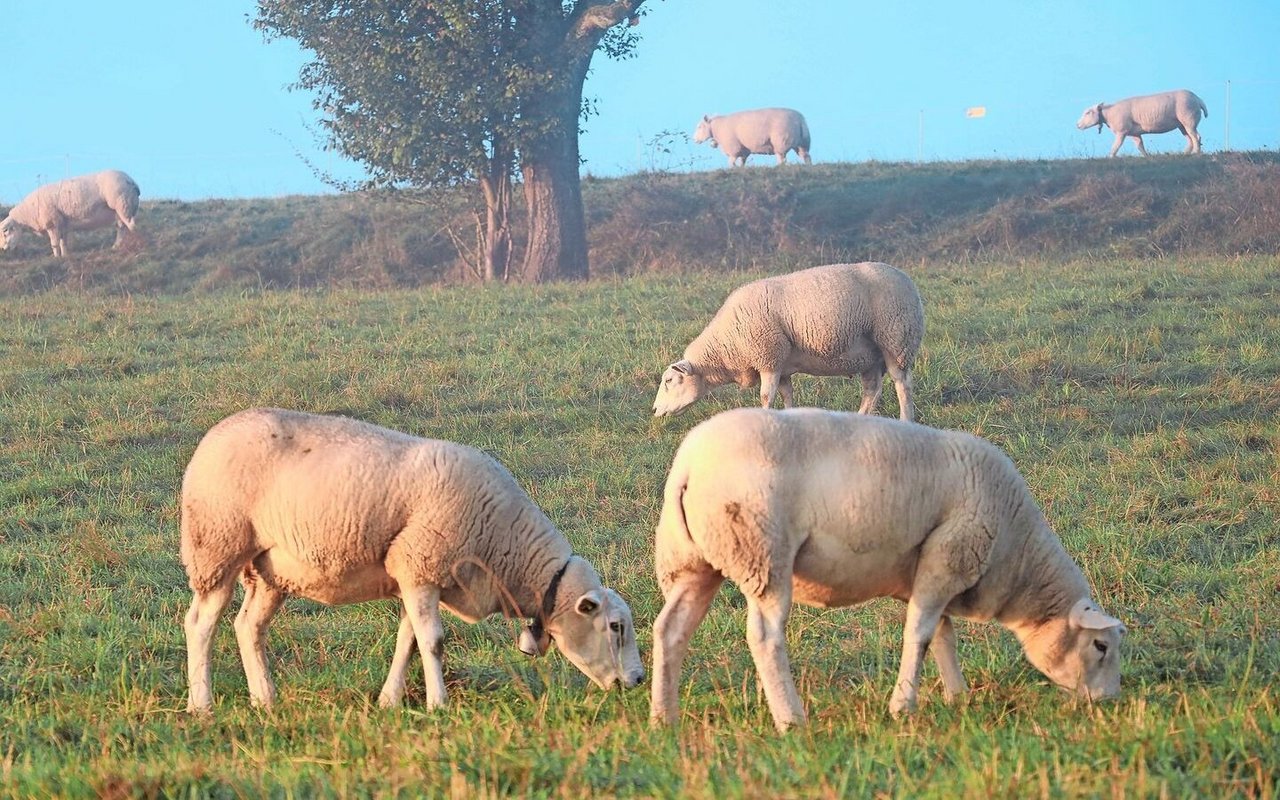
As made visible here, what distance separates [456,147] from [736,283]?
6.96m

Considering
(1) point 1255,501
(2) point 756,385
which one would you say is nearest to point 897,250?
(2) point 756,385

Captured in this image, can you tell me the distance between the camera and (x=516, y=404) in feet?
38.4

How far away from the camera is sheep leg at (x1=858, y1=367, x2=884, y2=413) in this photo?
463 inches

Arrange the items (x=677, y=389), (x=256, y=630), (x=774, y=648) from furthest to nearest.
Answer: (x=677, y=389) → (x=256, y=630) → (x=774, y=648)

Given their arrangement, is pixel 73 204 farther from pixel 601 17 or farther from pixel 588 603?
pixel 588 603

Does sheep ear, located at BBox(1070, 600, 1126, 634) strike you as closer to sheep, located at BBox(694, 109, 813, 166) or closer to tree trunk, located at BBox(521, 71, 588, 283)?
tree trunk, located at BBox(521, 71, 588, 283)

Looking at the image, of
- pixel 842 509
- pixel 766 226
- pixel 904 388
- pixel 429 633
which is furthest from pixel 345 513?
pixel 766 226

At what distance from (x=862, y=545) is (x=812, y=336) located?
6.59 m

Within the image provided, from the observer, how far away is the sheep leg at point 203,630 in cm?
561

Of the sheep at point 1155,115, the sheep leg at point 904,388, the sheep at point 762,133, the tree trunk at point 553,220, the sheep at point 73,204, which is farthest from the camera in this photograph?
the sheep at point 762,133

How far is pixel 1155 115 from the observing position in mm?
32031

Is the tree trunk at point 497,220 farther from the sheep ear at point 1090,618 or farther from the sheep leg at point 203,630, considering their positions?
the sheep ear at point 1090,618

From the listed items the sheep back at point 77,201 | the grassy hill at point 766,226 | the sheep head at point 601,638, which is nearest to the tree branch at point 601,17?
the grassy hill at point 766,226

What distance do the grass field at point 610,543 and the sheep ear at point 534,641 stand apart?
0.56 feet
